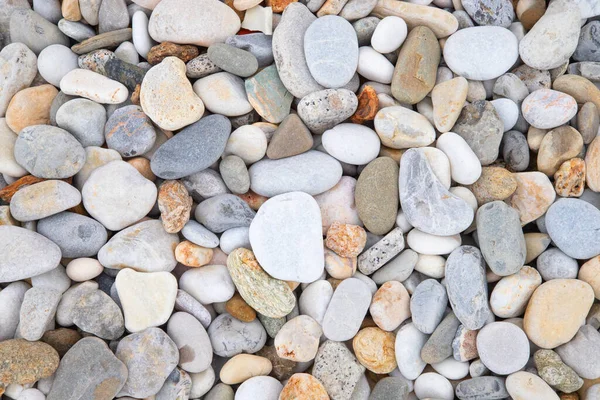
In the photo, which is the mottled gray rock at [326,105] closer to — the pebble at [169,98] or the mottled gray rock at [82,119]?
the pebble at [169,98]

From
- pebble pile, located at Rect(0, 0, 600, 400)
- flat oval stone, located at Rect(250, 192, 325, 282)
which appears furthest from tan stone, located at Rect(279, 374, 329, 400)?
flat oval stone, located at Rect(250, 192, 325, 282)

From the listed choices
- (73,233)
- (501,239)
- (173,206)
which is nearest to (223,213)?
(173,206)

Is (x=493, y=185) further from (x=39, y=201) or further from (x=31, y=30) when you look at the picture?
(x=31, y=30)

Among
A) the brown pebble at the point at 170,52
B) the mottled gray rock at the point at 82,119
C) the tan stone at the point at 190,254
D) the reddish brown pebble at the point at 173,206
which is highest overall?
the brown pebble at the point at 170,52

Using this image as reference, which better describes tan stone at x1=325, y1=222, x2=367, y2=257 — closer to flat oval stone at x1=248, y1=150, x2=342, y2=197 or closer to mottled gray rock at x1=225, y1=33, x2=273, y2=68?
flat oval stone at x1=248, y1=150, x2=342, y2=197

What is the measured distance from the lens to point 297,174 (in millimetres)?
1343

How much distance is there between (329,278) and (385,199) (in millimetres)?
245

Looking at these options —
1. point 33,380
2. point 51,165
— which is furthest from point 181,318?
point 51,165

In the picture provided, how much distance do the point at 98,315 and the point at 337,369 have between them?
57 centimetres

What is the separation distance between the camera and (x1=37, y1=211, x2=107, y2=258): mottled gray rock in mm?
1283

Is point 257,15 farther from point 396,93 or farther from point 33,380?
point 33,380

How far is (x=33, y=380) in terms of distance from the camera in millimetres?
1160

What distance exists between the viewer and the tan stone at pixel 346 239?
51.6 inches

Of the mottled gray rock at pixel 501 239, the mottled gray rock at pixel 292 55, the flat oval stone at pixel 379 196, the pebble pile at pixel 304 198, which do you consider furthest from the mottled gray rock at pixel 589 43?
the mottled gray rock at pixel 292 55
